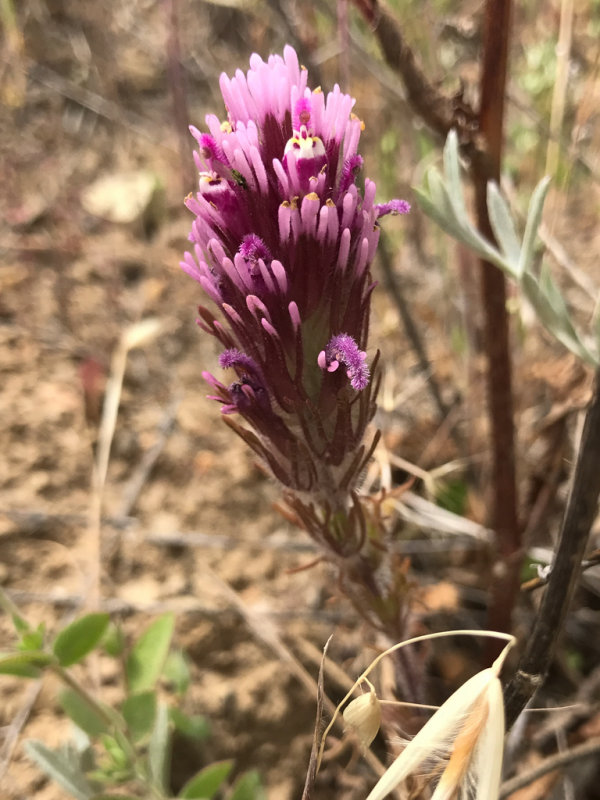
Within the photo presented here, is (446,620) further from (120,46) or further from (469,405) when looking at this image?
(120,46)

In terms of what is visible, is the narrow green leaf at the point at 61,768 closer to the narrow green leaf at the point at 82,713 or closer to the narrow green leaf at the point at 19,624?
the narrow green leaf at the point at 82,713

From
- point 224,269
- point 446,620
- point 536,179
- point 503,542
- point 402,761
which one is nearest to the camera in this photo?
point 402,761

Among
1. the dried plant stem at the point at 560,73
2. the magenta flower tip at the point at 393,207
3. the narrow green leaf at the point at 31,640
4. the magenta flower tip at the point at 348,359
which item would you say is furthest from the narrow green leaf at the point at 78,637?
the dried plant stem at the point at 560,73

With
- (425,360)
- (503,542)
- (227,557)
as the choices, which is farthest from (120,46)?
(503,542)

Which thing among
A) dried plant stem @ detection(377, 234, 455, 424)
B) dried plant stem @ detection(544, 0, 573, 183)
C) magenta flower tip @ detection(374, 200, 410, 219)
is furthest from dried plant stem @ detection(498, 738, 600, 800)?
dried plant stem @ detection(544, 0, 573, 183)

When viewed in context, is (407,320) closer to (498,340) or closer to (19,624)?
(498,340)

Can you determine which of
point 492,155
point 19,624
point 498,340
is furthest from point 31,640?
point 492,155

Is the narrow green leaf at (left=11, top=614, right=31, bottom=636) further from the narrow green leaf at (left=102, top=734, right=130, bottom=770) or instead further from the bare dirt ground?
the bare dirt ground
